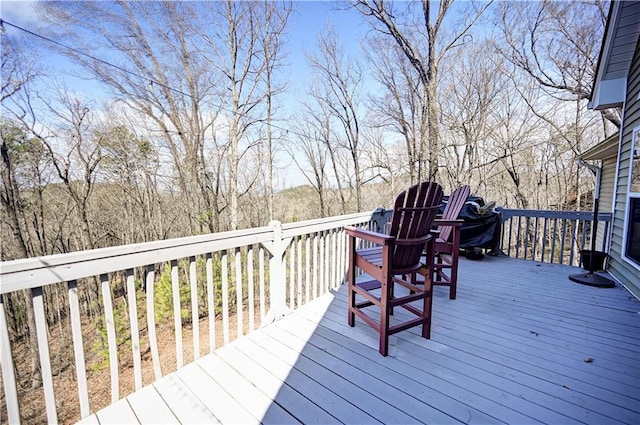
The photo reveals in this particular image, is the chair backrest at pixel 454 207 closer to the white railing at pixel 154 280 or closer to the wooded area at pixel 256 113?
the white railing at pixel 154 280

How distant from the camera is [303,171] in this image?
1284 cm

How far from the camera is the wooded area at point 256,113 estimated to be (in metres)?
6.15

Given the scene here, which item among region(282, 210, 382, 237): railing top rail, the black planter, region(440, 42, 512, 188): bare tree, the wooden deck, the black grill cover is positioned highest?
region(440, 42, 512, 188): bare tree

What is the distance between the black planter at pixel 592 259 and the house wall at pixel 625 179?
0.53ft

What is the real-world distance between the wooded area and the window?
12.5 ft

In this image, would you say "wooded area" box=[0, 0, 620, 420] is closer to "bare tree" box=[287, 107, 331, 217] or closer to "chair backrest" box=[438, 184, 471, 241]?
"bare tree" box=[287, 107, 331, 217]

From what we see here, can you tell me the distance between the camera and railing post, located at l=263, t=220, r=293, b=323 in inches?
90.7

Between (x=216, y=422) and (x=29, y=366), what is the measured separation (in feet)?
25.5

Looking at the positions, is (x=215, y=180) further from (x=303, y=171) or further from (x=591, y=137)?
(x=591, y=137)

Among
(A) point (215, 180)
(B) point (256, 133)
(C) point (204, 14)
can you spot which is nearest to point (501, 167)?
(B) point (256, 133)

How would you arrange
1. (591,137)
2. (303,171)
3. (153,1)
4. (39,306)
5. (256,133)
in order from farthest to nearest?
(303,171) → (256,133) → (591,137) → (153,1) → (39,306)

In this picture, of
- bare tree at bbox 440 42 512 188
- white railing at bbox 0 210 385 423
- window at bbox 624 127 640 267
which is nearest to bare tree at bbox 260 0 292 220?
bare tree at bbox 440 42 512 188

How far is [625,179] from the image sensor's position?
339 centimetres

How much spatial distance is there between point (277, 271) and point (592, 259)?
3.86 meters
